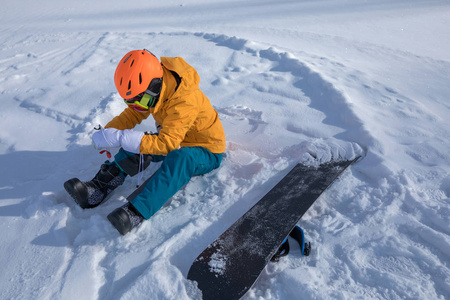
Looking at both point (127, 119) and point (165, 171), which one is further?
point (127, 119)

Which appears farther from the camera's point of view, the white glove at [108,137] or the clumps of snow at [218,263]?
the white glove at [108,137]

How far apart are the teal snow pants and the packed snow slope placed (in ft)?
0.43

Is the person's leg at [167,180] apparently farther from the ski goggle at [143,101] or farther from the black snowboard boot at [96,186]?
the ski goggle at [143,101]

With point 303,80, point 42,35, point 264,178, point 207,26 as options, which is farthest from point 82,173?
point 42,35

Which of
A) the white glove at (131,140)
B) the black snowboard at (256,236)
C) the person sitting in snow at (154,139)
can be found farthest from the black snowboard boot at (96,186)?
the black snowboard at (256,236)

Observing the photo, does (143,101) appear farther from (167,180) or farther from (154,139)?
(167,180)

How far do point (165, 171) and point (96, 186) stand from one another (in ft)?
2.00

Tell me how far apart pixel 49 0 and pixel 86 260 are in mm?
12605

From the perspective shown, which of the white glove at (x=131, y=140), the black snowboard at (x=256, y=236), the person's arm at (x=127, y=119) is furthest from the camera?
the person's arm at (x=127, y=119)

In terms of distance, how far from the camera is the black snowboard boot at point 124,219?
6.52ft

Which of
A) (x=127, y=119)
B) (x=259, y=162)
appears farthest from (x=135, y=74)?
(x=259, y=162)

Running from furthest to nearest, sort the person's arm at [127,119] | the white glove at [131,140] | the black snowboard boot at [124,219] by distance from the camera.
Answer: the person's arm at [127,119], the white glove at [131,140], the black snowboard boot at [124,219]

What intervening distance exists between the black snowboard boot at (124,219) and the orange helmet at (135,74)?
30.0 inches

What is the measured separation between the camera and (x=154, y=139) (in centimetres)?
223
